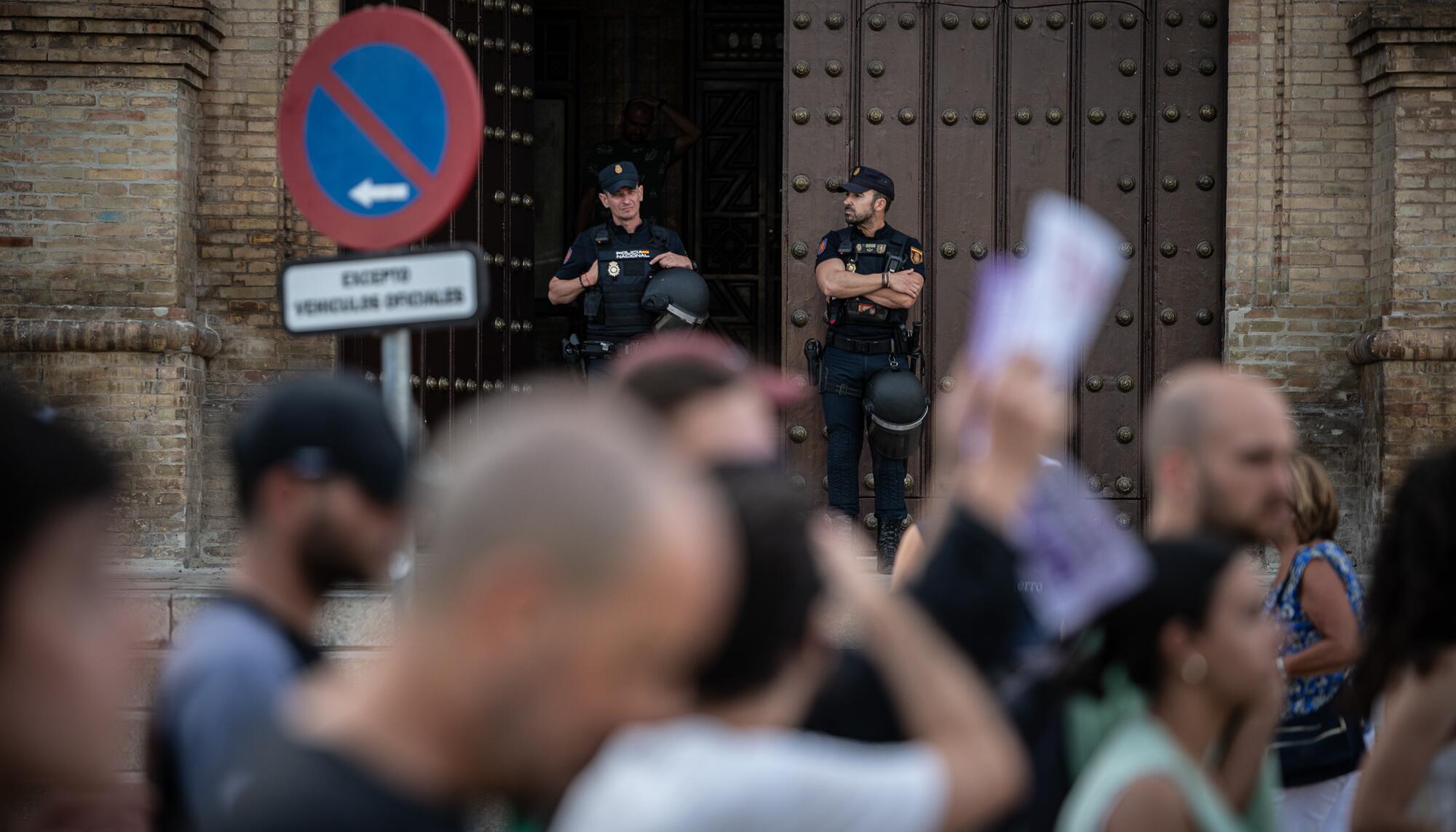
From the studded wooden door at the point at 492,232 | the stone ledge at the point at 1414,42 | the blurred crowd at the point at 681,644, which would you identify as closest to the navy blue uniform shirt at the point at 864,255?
the studded wooden door at the point at 492,232

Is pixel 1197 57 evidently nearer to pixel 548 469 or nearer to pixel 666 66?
pixel 666 66

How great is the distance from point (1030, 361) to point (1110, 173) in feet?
23.6

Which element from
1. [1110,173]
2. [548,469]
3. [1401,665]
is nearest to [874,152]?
[1110,173]

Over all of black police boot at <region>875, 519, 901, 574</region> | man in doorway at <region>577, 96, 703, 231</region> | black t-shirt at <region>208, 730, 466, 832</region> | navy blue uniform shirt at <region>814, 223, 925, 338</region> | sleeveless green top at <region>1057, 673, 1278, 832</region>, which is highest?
man in doorway at <region>577, 96, 703, 231</region>

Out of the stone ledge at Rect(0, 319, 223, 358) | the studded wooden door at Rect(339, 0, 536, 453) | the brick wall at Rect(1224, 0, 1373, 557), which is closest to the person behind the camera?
the stone ledge at Rect(0, 319, 223, 358)

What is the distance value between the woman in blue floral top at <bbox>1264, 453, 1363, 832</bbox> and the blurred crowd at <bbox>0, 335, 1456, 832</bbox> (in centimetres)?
93

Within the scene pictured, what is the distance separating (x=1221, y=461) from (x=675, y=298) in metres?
5.79

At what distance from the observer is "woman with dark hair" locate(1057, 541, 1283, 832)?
213 cm

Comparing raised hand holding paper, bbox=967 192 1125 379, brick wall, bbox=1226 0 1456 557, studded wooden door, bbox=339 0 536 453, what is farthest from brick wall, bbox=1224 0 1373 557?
raised hand holding paper, bbox=967 192 1125 379

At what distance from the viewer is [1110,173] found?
8781 millimetres

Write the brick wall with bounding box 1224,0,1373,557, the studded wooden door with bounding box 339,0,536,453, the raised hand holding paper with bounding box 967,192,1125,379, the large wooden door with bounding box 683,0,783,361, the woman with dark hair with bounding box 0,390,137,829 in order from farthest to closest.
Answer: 1. the large wooden door with bounding box 683,0,783,361
2. the studded wooden door with bounding box 339,0,536,453
3. the brick wall with bounding box 1224,0,1373,557
4. the raised hand holding paper with bounding box 967,192,1125,379
5. the woman with dark hair with bounding box 0,390,137,829

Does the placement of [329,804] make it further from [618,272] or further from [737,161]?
[737,161]

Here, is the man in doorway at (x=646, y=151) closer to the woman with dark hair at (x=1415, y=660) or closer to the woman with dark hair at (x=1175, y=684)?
the woman with dark hair at (x=1415, y=660)

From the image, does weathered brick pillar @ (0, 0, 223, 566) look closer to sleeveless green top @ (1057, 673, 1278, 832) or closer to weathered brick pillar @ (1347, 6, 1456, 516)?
weathered brick pillar @ (1347, 6, 1456, 516)
